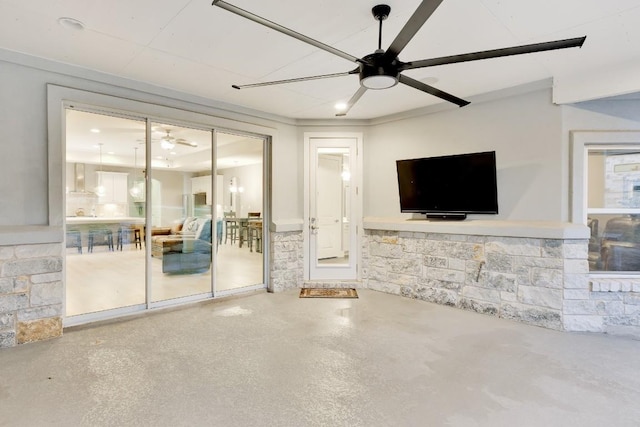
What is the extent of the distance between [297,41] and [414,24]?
4.27ft

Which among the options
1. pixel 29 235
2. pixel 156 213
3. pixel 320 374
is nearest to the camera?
pixel 320 374

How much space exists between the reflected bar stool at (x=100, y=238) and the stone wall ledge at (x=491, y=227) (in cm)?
351

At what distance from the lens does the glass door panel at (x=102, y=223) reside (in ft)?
12.1

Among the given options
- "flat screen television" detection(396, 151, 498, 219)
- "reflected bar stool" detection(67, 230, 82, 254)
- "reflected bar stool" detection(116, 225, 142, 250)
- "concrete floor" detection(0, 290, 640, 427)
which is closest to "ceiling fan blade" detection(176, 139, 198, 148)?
"reflected bar stool" detection(116, 225, 142, 250)

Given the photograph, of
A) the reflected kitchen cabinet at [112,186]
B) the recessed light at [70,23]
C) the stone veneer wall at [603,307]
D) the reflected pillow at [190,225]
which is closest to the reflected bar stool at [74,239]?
the reflected kitchen cabinet at [112,186]

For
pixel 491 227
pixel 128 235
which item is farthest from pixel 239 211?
pixel 491 227

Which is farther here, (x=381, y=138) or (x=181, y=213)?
(x=381, y=138)

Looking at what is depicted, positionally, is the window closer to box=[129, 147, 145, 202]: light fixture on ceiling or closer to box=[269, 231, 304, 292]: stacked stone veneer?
box=[269, 231, 304, 292]: stacked stone veneer

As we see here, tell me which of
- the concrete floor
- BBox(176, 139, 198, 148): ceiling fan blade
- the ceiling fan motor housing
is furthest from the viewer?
BBox(176, 139, 198, 148): ceiling fan blade

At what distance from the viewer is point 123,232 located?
13.4ft

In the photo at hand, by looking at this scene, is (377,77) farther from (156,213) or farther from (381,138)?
(156,213)

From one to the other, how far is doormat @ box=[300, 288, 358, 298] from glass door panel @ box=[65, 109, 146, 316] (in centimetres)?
216

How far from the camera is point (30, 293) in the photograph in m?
3.09

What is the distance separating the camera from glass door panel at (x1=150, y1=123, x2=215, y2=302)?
4273 millimetres
